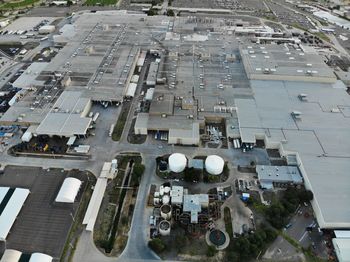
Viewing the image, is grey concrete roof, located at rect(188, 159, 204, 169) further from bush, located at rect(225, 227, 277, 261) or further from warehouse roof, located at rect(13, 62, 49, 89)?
warehouse roof, located at rect(13, 62, 49, 89)

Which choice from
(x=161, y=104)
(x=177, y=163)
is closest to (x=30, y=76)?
(x=161, y=104)

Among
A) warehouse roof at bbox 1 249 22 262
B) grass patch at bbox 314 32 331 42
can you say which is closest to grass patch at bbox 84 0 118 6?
grass patch at bbox 314 32 331 42

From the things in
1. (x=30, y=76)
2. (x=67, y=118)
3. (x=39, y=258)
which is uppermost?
(x=30, y=76)

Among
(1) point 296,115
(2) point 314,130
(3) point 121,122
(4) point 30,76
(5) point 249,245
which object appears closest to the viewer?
(5) point 249,245

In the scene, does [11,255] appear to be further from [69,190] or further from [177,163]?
[177,163]

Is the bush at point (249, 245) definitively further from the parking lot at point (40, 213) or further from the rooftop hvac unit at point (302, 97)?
the rooftop hvac unit at point (302, 97)

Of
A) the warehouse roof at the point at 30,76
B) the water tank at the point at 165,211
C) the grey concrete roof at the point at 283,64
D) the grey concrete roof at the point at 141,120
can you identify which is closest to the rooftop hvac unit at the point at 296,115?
the grey concrete roof at the point at 283,64

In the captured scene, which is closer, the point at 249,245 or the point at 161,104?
the point at 249,245

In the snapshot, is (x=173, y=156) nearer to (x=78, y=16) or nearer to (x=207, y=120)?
(x=207, y=120)
